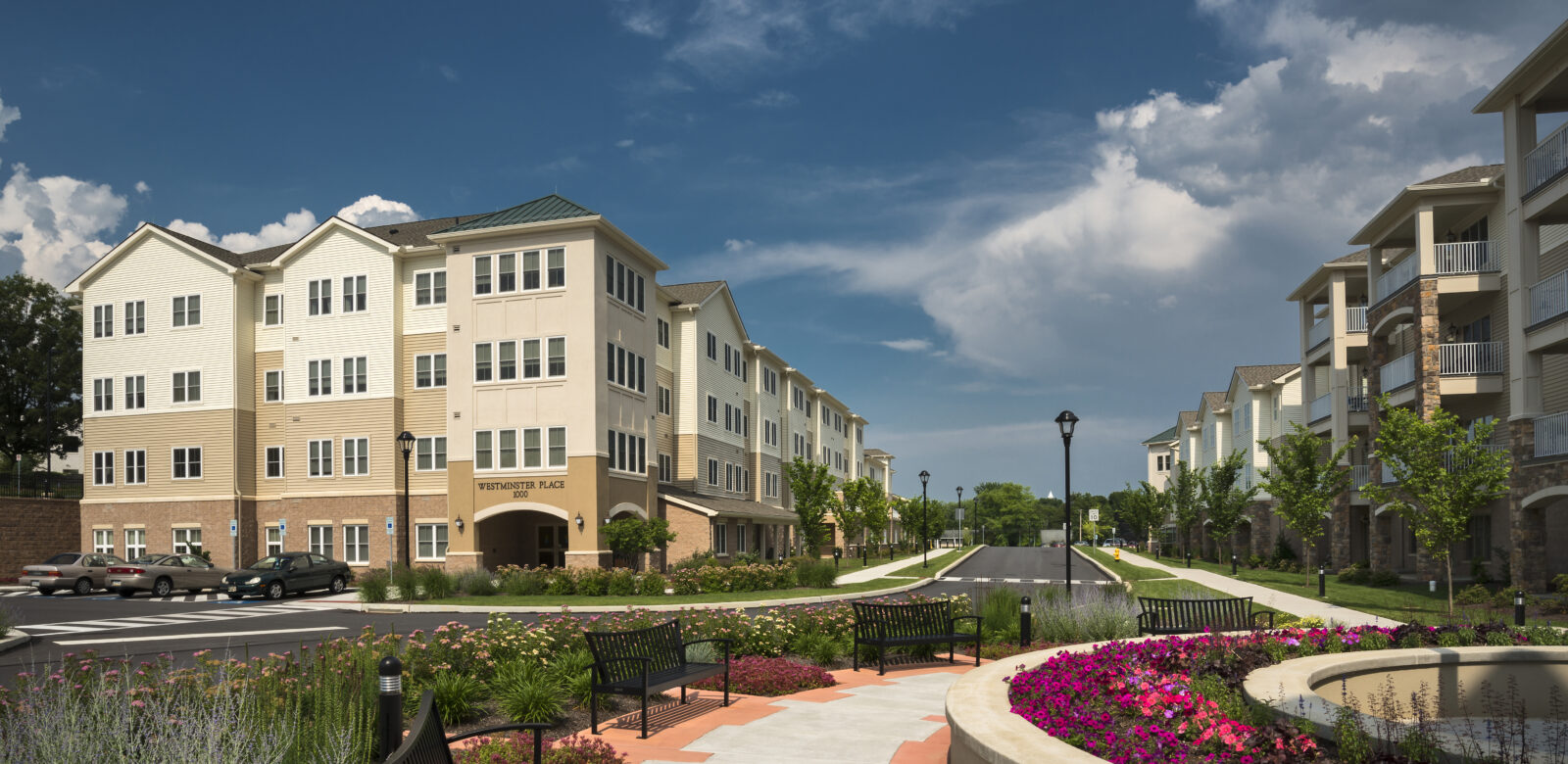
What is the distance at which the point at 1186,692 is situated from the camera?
7.43 m

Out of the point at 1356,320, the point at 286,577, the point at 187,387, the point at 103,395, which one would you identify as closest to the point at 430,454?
the point at 286,577

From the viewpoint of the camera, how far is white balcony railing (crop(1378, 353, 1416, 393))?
35.3 m

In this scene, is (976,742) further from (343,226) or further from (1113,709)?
(343,226)

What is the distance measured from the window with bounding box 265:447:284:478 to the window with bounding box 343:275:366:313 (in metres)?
6.91

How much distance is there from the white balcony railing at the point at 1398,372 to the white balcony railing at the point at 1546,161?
290 inches

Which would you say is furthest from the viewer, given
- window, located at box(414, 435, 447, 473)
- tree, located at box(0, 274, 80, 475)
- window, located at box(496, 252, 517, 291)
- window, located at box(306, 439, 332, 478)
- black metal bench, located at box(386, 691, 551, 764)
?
tree, located at box(0, 274, 80, 475)

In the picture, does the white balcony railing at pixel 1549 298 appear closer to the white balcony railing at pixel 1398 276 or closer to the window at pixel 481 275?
the white balcony railing at pixel 1398 276

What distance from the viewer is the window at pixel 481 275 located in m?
39.1

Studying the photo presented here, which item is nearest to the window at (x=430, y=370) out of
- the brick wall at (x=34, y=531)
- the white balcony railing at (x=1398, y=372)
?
the brick wall at (x=34, y=531)

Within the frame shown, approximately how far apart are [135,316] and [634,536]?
1035 inches

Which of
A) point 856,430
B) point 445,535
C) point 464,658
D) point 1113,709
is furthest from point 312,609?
point 856,430

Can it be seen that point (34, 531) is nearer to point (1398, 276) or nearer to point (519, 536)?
point (519, 536)

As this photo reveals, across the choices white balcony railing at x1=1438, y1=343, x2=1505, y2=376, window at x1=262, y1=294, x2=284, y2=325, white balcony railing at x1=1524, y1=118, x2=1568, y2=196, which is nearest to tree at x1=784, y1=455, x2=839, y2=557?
window at x1=262, y1=294, x2=284, y2=325

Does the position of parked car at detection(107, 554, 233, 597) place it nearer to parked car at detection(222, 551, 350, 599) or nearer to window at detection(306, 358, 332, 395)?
parked car at detection(222, 551, 350, 599)
